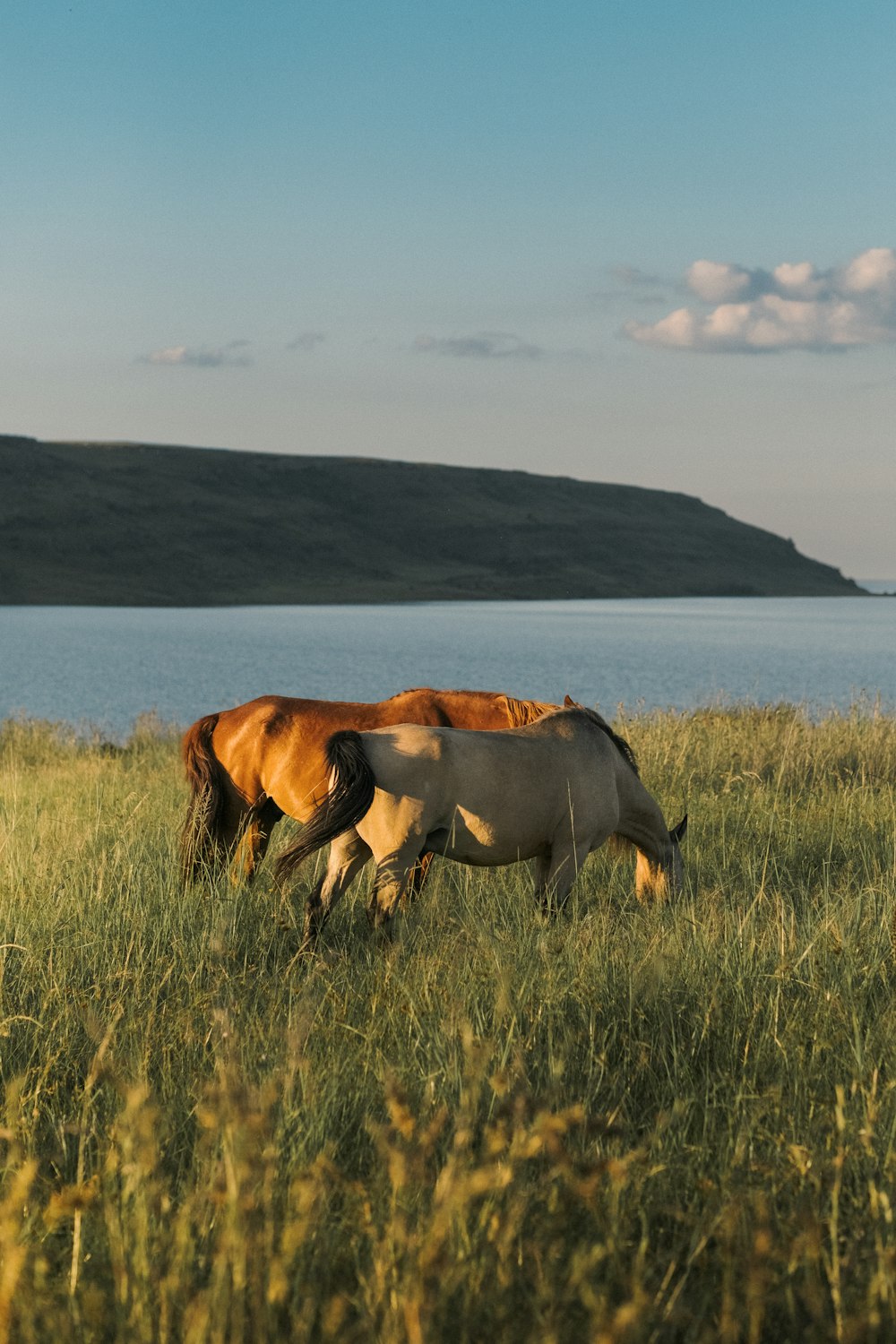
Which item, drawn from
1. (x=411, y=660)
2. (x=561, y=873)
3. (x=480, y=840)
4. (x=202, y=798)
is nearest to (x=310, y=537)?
(x=411, y=660)

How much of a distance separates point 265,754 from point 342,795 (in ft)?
4.91

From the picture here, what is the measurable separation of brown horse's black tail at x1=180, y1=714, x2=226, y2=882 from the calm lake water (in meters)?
9.38

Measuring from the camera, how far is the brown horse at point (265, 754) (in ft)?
21.0

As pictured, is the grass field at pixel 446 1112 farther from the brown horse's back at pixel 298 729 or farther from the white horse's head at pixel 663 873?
the brown horse's back at pixel 298 729

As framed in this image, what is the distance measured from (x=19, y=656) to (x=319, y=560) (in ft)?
346

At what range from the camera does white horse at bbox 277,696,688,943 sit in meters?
5.16

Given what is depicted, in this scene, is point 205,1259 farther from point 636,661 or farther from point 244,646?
point 244,646

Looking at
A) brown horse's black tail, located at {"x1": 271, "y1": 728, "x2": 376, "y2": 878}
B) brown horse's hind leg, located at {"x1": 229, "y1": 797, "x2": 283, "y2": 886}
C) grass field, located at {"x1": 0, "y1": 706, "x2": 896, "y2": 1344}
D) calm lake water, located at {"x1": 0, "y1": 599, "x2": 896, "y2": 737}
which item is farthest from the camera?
calm lake water, located at {"x1": 0, "y1": 599, "x2": 896, "y2": 737}

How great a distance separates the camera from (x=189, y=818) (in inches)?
262

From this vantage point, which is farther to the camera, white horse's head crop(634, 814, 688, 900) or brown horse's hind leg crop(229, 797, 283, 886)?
brown horse's hind leg crop(229, 797, 283, 886)

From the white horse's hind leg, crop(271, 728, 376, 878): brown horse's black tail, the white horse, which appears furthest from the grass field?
crop(271, 728, 376, 878): brown horse's black tail

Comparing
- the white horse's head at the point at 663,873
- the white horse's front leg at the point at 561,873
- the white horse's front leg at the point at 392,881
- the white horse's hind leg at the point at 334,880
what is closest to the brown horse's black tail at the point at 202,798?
the white horse's hind leg at the point at 334,880

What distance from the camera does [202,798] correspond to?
6625mm

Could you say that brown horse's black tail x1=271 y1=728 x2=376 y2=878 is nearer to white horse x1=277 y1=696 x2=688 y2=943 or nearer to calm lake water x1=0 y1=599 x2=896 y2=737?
white horse x1=277 y1=696 x2=688 y2=943
